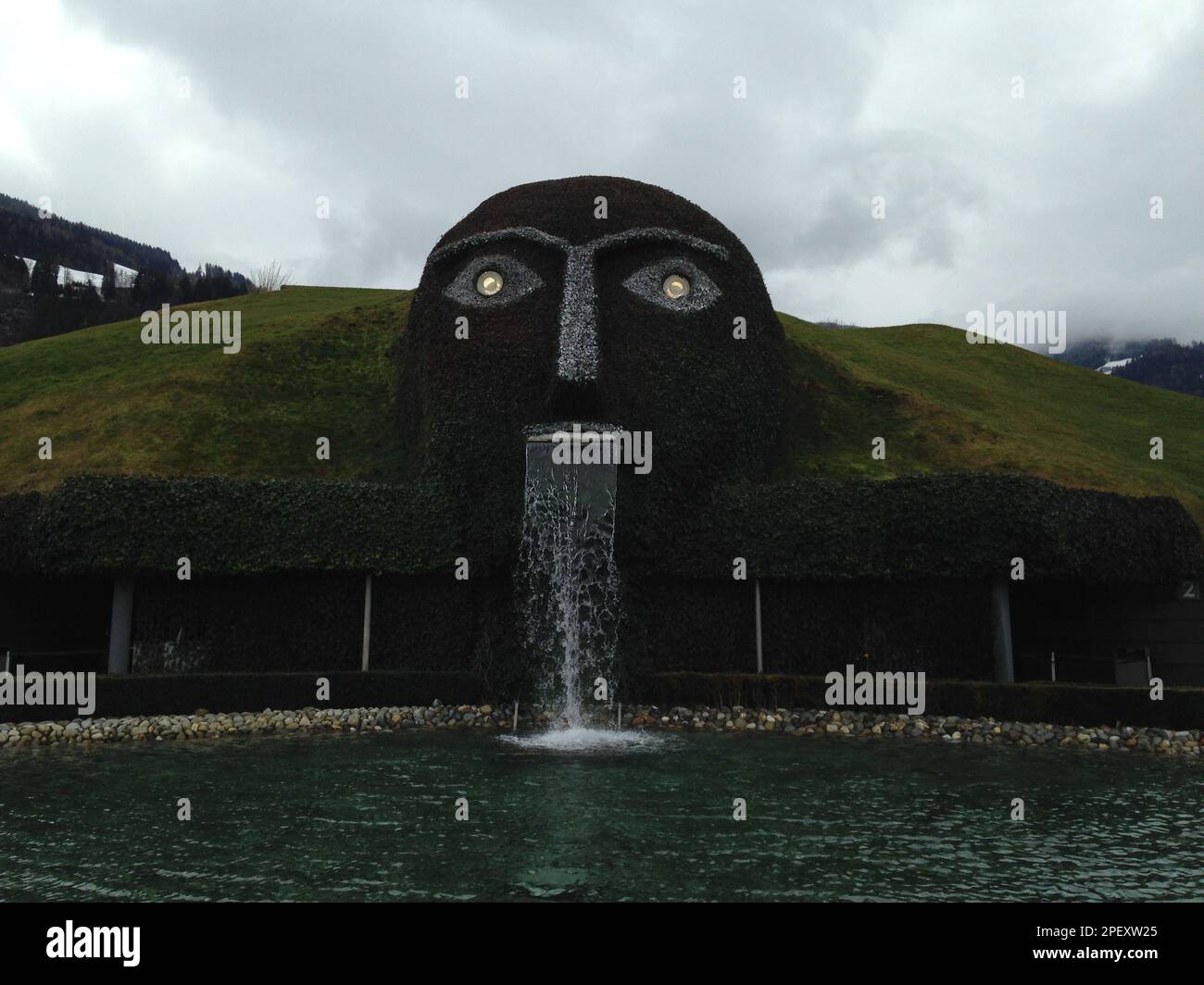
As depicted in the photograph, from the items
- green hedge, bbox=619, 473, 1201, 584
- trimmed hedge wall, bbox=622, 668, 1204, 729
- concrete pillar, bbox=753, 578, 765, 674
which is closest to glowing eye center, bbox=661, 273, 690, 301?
green hedge, bbox=619, 473, 1201, 584

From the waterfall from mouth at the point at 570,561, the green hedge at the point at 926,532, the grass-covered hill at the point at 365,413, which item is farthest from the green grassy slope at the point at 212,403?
the green hedge at the point at 926,532

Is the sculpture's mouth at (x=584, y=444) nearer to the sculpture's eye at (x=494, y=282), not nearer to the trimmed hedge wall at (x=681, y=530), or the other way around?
the trimmed hedge wall at (x=681, y=530)

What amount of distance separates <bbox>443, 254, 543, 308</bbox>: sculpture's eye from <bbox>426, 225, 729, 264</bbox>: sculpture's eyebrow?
1.73ft

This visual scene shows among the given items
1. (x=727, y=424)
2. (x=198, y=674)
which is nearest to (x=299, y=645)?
(x=198, y=674)

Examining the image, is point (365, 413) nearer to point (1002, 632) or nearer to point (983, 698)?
point (1002, 632)

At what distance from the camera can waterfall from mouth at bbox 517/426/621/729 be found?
18.1 metres

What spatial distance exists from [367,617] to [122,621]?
500cm

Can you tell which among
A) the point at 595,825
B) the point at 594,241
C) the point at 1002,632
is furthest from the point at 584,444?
the point at 595,825

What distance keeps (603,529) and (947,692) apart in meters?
7.57

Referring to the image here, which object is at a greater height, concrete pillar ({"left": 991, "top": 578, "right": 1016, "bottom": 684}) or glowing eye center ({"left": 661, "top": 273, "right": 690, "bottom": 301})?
glowing eye center ({"left": 661, "top": 273, "right": 690, "bottom": 301})

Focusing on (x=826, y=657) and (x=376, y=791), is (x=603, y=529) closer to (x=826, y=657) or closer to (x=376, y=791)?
(x=826, y=657)

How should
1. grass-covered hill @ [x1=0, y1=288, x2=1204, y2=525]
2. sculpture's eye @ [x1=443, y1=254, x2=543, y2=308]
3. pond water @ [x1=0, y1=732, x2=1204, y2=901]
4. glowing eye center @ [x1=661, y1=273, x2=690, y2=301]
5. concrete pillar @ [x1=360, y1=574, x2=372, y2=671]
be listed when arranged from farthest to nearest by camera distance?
1. grass-covered hill @ [x1=0, y1=288, x2=1204, y2=525]
2. glowing eye center @ [x1=661, y1=273, x2=690, y2=301]
3. sculpture's eye @ [x1=443, y1=254, x2=543, y2=308]
4. concrete pillar @ [x1=360, y1=574, x2=372, y2=671]
5. pond water @ [x1=0, y1=732, x2=1204, y2=901]

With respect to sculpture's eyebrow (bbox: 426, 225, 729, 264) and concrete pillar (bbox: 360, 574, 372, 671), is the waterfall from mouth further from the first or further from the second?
sculpture's eyebrow (bbox: 426, 225, 729, 264)

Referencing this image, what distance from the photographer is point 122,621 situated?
18094mm
